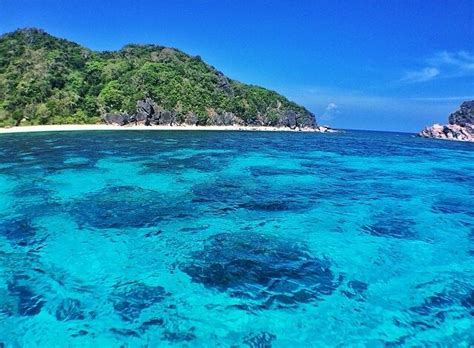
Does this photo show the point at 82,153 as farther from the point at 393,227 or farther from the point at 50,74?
the point at 50,74

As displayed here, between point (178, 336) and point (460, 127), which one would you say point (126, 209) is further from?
point (460, 127)

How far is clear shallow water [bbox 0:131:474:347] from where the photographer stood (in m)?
7.46

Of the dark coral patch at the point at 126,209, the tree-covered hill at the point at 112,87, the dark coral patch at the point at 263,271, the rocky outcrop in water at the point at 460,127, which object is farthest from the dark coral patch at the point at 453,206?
the rocky outcrop in water at the point at 460,127

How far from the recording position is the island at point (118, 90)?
72.9m

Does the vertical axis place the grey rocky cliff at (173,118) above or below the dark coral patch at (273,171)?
above

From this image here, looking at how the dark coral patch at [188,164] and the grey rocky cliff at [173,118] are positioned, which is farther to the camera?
the grey rocky cliff at [173,118]

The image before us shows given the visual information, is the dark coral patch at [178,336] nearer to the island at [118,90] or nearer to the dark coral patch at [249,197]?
the dark coral patch at [249,197]

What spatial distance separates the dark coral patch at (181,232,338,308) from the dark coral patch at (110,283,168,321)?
116 centimetres

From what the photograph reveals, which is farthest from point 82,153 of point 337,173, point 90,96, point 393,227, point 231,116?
point 231,116

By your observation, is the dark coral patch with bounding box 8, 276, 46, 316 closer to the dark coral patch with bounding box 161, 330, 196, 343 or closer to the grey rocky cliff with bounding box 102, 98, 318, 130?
the dark coral patch with bounding box 161, 330, 196, 343

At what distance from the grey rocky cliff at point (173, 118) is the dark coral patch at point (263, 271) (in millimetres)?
71482

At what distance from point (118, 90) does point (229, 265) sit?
81.4 m

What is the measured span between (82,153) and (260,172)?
18.0m

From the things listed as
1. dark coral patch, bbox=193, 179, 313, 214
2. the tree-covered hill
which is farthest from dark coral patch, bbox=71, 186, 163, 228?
the tree-covered hill
